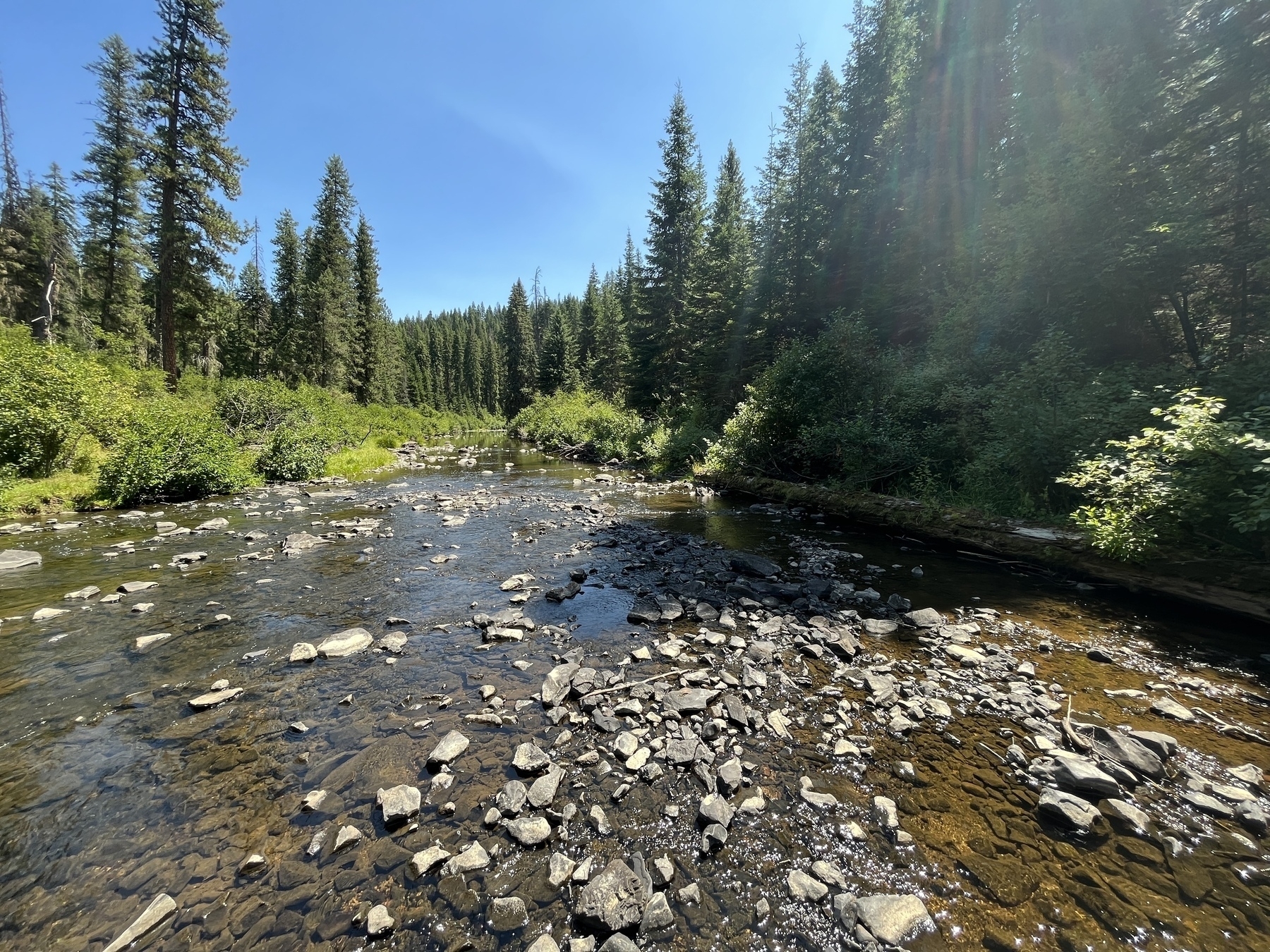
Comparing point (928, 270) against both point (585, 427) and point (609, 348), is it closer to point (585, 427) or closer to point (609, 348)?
point (585, 427)

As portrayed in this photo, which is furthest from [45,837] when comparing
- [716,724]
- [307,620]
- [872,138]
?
[872,138]

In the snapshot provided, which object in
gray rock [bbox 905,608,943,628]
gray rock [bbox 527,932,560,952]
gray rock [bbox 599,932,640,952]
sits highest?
gray rock [bbox 905,608,943,628]

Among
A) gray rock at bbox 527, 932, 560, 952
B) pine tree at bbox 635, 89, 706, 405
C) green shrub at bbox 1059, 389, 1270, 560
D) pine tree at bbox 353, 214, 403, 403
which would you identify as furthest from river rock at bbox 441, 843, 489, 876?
pine tree at bbox 353, 214, 403, 403

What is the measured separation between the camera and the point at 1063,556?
8.19 meters

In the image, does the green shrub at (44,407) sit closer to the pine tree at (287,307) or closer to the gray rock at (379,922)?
the gray rock at (379,922)

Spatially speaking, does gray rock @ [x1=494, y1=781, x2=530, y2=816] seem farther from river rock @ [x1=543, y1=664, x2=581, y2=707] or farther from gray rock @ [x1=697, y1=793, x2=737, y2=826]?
gray rock @ [x1=697, y1=793, x2=737, y2=826]

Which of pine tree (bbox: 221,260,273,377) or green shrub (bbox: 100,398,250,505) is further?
pine tree (bbox: 221,260,273,377)

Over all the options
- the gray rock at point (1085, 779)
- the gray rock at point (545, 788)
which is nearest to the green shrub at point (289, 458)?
the gray rock at point (545, 788)

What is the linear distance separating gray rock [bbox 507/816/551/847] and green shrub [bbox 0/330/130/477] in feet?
60.9

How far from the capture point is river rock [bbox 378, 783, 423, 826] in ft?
11.2

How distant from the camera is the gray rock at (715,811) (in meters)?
3.42

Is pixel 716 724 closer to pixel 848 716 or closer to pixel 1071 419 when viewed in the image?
pixel 848 716

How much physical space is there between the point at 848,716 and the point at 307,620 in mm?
7556

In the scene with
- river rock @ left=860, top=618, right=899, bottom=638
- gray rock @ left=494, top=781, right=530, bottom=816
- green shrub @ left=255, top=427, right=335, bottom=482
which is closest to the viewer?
gray rock @ left=494, top=781, right=530, bottom=816
